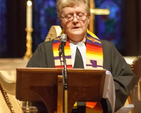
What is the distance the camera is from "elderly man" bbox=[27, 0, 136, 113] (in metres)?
4.31

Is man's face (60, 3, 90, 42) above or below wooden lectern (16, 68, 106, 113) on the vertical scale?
above

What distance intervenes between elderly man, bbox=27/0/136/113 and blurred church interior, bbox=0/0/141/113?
398cm

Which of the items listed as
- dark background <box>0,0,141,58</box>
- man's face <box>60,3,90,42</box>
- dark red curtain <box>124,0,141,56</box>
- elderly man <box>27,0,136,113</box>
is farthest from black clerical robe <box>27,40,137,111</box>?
dark red curtain <box>124,0,141,56</box>

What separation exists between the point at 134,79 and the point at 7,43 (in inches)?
203

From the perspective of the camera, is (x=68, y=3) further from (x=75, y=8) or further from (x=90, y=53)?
(x=90, y=53)

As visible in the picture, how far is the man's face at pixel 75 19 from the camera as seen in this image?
172 inches

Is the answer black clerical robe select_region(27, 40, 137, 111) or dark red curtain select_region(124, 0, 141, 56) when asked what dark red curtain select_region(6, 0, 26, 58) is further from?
black clerical robe select_region(27, 40, 137, 111)

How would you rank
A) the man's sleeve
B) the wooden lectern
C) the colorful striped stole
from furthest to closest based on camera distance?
the colorful striped stole → the man's sleeve → the wooden lectern

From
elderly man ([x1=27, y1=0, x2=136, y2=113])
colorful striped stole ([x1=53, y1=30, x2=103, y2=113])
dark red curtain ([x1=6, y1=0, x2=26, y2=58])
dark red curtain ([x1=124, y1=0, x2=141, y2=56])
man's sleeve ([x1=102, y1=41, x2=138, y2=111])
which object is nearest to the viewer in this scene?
man's sleeve ([x1=102, y1=41, x2=138, y2=111])

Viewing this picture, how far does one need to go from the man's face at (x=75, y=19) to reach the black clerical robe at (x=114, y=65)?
0.97ft

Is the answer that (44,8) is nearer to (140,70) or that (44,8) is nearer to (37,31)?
(37,31)

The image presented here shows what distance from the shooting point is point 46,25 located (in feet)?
31.6

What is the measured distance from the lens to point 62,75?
352 cm

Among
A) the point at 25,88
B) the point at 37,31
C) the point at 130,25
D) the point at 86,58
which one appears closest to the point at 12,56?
the point at 37,31
